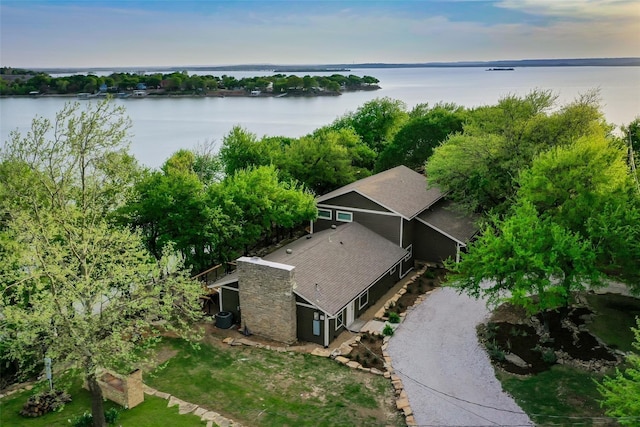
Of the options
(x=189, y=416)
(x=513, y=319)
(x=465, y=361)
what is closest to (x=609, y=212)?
(x=513, y=319)

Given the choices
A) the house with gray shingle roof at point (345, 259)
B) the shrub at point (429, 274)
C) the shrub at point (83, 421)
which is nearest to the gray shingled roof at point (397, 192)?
the house with gray shingle roof at point (345, 259)

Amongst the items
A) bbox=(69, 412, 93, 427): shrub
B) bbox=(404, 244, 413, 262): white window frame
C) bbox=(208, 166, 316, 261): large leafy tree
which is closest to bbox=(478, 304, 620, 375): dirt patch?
bbox=(404, 244, 413, 262): white window frame

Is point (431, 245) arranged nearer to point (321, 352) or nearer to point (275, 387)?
point (321, 352)

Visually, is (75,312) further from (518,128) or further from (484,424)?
(518,128)

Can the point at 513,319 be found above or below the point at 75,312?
below

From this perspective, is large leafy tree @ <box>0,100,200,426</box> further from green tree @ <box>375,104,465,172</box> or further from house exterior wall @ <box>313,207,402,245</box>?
green tree @ <box>375,104,465,172</box>
